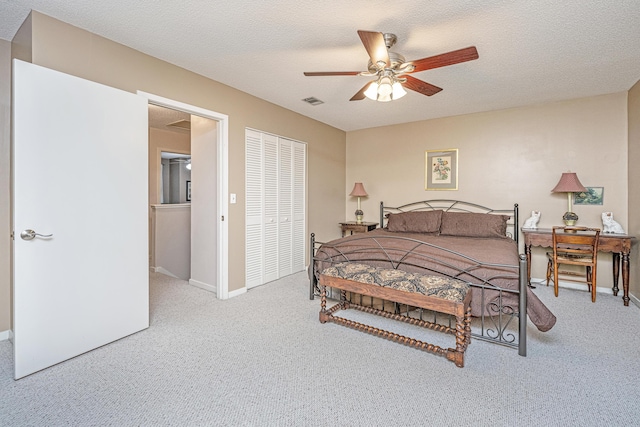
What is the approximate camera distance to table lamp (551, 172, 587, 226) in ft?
12.4

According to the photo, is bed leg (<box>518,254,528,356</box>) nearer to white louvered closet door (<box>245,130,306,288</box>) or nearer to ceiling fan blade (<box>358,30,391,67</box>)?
ceiling fan blade (<box>358,30,391,67</box>)

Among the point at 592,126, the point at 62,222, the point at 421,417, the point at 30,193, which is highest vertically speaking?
the point at 592,126

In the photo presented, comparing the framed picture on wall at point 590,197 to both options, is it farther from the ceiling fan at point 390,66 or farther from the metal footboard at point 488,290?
the ceiling fan at point 390,66

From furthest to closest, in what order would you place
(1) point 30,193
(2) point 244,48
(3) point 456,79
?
1. (3) point 456,79
2. (2) point 244,48
3. (1) point 30,193

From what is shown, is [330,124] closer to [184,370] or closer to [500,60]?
[500,60]

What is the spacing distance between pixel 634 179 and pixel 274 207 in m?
4.43

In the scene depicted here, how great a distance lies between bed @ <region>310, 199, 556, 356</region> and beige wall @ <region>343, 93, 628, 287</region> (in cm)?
34

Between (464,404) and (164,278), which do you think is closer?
(464,404)

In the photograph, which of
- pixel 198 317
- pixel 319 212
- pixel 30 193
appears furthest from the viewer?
pixel 319 212

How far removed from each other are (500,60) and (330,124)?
2952 millimetres

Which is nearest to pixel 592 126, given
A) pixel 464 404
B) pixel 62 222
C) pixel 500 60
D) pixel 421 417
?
pixel 500 60

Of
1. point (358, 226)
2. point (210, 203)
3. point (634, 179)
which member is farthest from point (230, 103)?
point (634, 179)

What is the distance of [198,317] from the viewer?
3.06 metres

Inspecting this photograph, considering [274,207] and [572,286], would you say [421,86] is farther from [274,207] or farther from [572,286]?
[572,286]
